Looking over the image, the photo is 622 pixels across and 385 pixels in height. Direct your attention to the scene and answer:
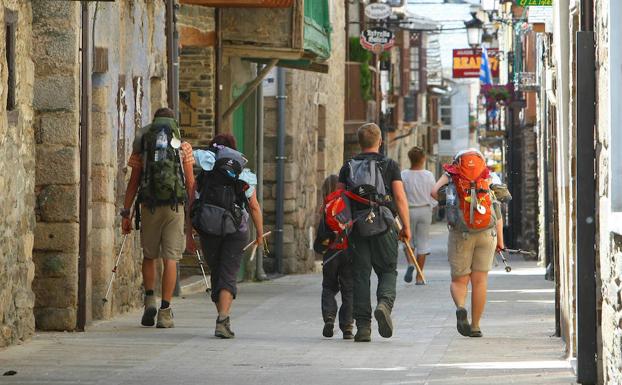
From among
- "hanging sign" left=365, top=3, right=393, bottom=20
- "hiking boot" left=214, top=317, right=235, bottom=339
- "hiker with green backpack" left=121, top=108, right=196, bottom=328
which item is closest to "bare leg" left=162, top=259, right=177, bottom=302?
"hiker with green backpack" left=121, top=108, right=196, bottom=328

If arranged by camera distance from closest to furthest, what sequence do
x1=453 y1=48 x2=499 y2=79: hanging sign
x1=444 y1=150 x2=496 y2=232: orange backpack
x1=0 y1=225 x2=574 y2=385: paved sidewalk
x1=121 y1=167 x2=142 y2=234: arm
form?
1. x1=0 y1=225 x2=574 y2=385: paved sidewalk
2. x1=444 y1=150 x2=496 y2=232: orange backpack
3. x1=121 y1=167 x2=142 y2=234: arm
4. x1=453 y1=48 x2=499 y2=79: hanging sign

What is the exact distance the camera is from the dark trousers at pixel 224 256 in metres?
13.5

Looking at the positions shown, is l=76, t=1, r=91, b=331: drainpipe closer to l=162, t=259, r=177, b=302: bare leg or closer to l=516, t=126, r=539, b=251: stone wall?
l=162, t=259, r=177, b=302: bare leg

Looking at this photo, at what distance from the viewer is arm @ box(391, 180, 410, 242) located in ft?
43.3

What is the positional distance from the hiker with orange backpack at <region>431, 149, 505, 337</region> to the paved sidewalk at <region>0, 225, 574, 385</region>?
32 centimetres

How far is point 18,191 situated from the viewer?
1267 cm

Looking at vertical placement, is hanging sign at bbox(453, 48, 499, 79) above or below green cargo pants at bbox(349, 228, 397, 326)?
above

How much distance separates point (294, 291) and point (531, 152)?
18.4 metres

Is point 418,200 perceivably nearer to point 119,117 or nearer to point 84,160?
point 119,117

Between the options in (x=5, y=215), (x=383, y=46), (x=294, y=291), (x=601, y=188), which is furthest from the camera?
(x=383, y=46)

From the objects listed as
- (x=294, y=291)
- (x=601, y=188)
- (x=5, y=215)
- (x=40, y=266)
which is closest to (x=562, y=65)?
(x=601, y=188)

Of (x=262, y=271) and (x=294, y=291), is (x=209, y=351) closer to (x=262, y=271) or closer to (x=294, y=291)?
(x=294, y=291)

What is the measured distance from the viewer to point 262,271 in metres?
23.5

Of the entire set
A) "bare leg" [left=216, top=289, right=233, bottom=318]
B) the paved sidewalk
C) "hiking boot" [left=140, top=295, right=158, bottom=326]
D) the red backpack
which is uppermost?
the red backpack
